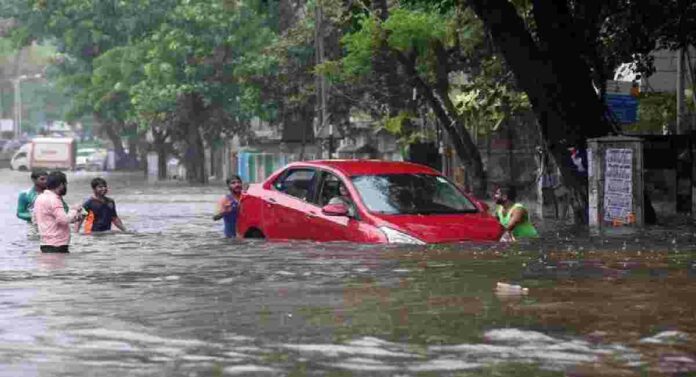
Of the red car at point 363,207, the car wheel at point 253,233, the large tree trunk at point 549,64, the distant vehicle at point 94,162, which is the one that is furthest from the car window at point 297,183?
the distant vehicle at point 94,162

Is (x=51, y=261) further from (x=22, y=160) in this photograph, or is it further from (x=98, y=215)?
(x=22, y=160)

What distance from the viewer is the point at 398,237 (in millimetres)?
16547

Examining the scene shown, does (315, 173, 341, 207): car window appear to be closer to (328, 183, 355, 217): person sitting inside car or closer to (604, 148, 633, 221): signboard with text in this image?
(328, 183, 355, 217): person sitting inside car

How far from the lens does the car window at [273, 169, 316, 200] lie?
18.5 m

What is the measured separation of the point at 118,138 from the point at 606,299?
271 ft

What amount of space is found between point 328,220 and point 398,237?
1222mm

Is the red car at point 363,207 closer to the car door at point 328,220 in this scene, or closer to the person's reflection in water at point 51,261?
the car door at point 328,220

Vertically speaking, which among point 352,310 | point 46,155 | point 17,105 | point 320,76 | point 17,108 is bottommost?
point 352,310

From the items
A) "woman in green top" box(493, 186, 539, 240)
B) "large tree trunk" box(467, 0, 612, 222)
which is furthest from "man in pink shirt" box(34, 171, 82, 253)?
"large tree trunk" box(467, 0, 612, 222)

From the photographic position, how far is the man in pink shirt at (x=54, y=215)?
56.1ft

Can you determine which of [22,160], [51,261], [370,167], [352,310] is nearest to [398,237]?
[370,167]

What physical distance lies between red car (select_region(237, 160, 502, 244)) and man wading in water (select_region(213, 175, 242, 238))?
143 centimetres

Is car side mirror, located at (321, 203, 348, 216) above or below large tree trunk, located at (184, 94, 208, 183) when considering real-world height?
below

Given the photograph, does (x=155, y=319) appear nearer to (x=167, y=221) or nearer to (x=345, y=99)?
(x=167, y=221)
